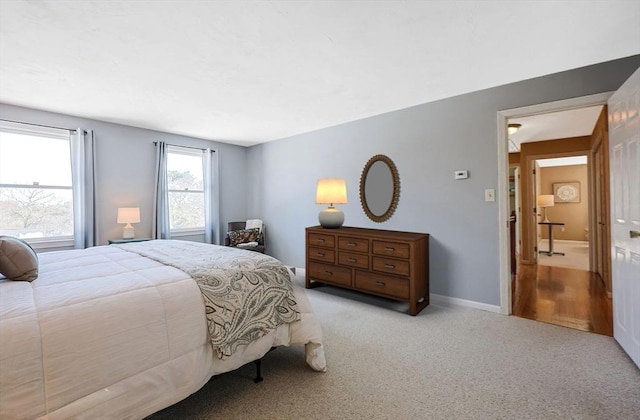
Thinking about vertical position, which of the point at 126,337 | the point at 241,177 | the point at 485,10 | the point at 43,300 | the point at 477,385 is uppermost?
the point at 485,10

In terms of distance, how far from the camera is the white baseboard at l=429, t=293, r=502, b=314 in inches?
116

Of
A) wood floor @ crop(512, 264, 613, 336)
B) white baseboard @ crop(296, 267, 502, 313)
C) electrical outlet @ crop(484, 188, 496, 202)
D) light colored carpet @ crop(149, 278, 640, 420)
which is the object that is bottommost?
light colored carpet @ crop(149, 278, 640, 420)

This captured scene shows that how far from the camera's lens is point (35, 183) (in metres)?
3.54

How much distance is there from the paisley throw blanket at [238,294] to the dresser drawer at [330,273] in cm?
161

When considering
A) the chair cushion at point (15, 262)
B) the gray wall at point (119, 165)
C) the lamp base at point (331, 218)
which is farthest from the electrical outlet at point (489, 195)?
the gray wall at point (119, 165)

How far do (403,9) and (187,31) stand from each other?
1403 millimetres

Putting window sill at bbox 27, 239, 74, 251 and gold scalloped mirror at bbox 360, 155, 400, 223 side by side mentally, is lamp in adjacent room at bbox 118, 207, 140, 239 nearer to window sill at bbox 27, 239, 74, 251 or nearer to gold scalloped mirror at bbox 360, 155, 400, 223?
window sill at bbox 27, 239, 74, 251

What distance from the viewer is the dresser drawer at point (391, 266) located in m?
2.96

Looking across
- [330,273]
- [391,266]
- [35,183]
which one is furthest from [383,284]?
[35,183]

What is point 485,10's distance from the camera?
5.67 feet

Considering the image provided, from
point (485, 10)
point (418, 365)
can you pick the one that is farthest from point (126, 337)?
point (485, 10)

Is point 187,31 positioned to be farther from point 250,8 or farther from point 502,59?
point 502,59

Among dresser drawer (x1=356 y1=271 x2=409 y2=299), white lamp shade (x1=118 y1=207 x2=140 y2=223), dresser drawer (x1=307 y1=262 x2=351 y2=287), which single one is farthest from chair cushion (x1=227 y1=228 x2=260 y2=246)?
dresser drawer (x1=356 y1=271 x2=409 y2=299)

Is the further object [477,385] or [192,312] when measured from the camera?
[477,385]
